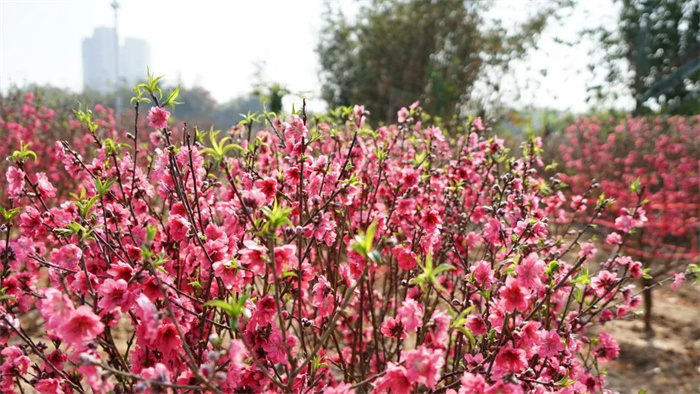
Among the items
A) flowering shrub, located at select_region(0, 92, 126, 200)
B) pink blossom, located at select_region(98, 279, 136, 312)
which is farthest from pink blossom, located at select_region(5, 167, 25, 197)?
flowering shrub, located at select_region(0, 92, 126, 200)

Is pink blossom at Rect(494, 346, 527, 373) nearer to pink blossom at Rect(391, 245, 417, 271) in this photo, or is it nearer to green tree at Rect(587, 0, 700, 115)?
pink blossom at Rect(391, 245, 417, 271)

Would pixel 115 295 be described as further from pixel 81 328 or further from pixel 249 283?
pixel 249 283

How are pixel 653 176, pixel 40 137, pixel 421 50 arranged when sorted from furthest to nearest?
1. pixel 421 50
2. pixel 653 176
3. pixel 40 137

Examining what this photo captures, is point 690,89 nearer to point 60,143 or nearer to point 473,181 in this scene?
point 473,181

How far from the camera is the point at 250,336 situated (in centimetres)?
193

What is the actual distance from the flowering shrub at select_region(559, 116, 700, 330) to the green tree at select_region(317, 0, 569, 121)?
4.47m

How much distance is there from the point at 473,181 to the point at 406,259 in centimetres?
181

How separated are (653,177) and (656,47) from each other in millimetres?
15711

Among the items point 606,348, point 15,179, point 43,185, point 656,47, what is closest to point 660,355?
point 606,348

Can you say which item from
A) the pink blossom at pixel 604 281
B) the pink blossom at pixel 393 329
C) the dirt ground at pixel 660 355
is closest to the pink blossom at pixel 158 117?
the pink blossom at pixel 393 329

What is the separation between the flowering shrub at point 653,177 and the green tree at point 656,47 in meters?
8.74

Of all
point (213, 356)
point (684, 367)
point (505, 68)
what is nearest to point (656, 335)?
point (684, 367)

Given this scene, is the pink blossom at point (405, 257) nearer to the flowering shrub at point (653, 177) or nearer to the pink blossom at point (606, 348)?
the pink blossom at point (606, 348)

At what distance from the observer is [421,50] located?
54.1 ft
